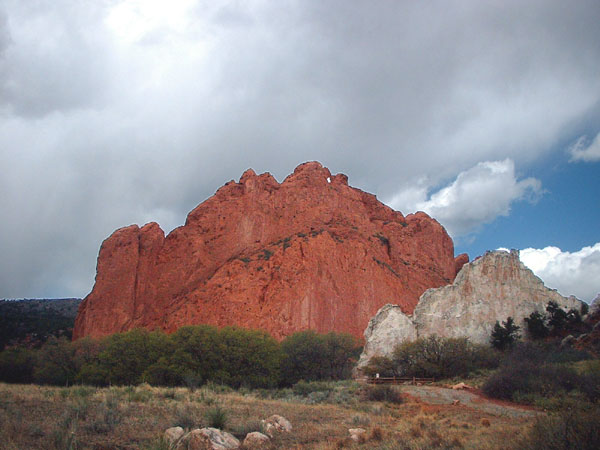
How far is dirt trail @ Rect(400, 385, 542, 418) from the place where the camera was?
1791 centimetres

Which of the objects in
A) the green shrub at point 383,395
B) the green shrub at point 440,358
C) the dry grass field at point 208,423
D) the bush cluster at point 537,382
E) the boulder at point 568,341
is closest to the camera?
the dry grass field at point 208,423

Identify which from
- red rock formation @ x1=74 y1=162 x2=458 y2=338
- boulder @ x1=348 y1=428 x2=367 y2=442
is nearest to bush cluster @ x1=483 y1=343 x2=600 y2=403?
boulder @ x1=348 y1=428 x2=367 y2=442

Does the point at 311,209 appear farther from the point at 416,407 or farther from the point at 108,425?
the point at 108,425

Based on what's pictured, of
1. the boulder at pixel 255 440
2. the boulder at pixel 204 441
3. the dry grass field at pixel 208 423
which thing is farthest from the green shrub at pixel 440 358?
the boulder at pixel 204 441

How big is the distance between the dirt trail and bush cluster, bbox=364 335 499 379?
6.42 metres

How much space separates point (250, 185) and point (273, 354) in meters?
38.4

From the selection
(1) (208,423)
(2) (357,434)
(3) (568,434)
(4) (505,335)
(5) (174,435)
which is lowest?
(2) (357,434)

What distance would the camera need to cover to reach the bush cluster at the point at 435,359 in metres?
32.3

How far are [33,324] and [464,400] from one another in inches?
2899

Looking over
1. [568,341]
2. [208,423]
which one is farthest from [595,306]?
[208,423]

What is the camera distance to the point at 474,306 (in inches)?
1556

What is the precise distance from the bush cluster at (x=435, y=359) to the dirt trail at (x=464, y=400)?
6.42 metres

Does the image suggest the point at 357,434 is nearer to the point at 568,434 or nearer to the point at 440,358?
the point at 568,434

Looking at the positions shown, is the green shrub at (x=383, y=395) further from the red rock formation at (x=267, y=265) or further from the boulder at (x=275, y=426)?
the red rock formation at (x=267, y=265)
